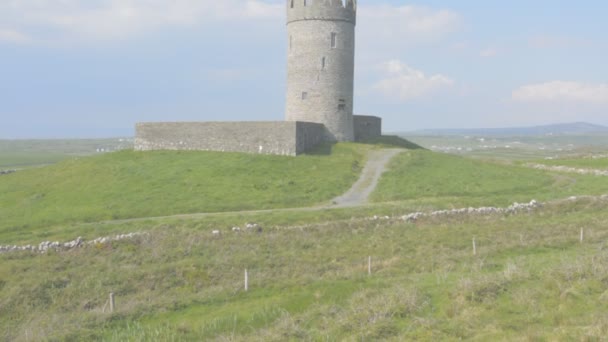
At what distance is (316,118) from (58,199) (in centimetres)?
2031

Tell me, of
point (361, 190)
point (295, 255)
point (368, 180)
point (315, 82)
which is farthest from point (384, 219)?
point (315, 82)

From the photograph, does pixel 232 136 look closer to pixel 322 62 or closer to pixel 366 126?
pixel 322 62

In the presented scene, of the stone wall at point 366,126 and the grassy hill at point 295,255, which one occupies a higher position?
the stone wall at point 366,126

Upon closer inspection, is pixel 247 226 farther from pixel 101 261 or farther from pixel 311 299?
pixel 311 299

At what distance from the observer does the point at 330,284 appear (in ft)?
50.8

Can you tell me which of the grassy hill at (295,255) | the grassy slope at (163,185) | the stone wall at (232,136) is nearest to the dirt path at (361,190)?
the grassy hill at (295,255)

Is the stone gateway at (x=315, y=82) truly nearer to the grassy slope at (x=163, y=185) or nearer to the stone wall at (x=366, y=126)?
the grassy slope at (x=163, y=185)

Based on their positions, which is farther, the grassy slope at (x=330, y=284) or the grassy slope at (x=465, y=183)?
the grassy slope at (x=465, y=183)

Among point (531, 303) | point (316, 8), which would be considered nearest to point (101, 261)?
point (531, 303)

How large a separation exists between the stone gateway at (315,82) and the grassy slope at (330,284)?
702 inches

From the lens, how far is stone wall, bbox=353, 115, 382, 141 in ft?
Answer: 159

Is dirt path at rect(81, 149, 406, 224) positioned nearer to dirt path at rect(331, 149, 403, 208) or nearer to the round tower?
dirt path at rect(331, 149, 403, 208)

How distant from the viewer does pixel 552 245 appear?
65.1ft

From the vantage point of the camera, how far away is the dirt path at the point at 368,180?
30234 mm
